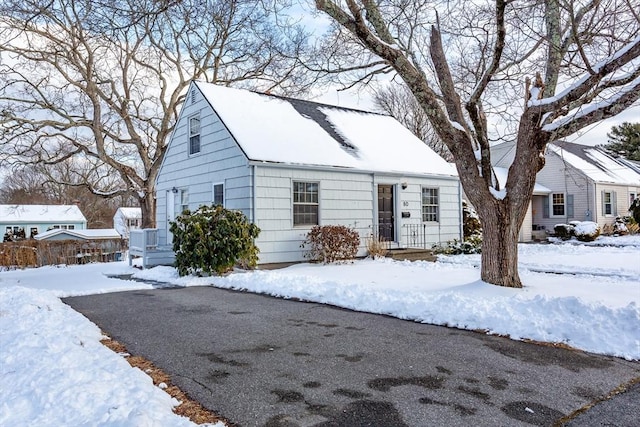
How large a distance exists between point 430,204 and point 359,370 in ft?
38.2

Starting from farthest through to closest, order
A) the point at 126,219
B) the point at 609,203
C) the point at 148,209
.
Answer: the point at 126,219 → the point at 609,203 → the point at 148,209

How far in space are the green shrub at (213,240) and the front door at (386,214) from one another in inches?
187

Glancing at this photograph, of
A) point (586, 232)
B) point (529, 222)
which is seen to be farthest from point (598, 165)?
point (586, 232)

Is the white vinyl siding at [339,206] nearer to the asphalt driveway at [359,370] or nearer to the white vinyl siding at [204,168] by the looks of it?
the white vinyl siding at [204,168]

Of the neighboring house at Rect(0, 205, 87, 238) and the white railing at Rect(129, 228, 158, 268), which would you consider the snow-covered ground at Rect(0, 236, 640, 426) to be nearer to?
the white railing at Rect(129, 228, 158, 268)

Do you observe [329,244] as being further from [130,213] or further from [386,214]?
[130,213]

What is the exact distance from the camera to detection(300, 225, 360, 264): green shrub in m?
11.9

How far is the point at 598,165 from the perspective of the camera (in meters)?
26.4

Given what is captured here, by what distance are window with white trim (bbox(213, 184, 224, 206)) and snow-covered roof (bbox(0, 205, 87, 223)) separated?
3101 cm

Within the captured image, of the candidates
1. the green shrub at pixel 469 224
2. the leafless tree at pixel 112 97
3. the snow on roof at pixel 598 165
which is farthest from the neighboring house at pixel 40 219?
the snow on roof at pixel 598 165

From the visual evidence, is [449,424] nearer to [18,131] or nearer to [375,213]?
[375,213]

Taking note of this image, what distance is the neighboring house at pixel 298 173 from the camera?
11.6m

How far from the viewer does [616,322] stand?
16.8 ft

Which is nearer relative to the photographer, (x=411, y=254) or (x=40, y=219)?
(x=411, y=254)
